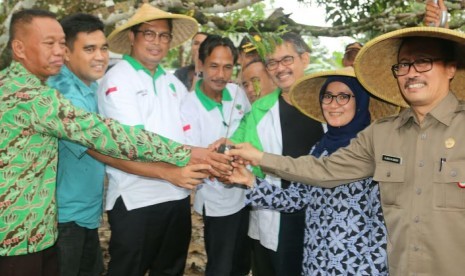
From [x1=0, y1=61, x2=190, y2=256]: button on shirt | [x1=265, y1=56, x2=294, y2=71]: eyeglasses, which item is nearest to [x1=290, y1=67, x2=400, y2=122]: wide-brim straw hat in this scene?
[x1=265, y1=56, x2=294, y2=71]: eyeglasses

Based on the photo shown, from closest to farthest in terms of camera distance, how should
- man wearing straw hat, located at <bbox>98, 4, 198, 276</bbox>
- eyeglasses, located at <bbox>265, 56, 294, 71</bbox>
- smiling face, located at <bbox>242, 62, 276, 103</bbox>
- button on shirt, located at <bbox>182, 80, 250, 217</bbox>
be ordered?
1. man wearing straw hat, located at <bbox>98, 4, 198, 276</bbox>
2. eyeglasses, located at <bbox>265, 56, 294, 71</bbox>
3. button on shirt, located at <bbox>182, 80, 250, 217</bbox>
4. smiling face, located at <bbox>242, 62, 276, 103</bbox>

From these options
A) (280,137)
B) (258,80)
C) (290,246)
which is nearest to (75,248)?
(290,246)

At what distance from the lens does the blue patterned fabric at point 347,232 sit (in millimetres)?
2900

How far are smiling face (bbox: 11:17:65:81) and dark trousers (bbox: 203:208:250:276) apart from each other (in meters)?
1.90

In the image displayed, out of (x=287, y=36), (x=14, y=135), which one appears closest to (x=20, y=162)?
(x=14, y=135)

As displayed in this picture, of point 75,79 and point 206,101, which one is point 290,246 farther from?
point 75,79

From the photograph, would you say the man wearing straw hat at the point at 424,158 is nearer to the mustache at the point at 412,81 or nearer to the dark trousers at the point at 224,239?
the mustache at the point at 412,81

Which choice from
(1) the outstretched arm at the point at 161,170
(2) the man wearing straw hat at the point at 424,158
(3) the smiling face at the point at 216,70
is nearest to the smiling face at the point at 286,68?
(3) the smiling face at the point at 216,70

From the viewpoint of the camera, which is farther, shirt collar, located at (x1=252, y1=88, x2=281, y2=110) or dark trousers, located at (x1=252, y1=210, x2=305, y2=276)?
shirt collar, located at (x1=252, y1=88, x2=281, y2=110)

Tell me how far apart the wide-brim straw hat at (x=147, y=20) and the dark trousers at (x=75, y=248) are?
1.54 metres

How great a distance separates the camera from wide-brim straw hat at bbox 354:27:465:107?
2.74 m

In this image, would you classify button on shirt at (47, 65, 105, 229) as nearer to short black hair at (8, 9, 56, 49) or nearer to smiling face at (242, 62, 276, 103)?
short black hair at (8, 9, 56, 49)

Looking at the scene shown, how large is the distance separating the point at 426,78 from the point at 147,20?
2.15 metres

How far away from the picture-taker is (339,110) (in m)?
3.17
